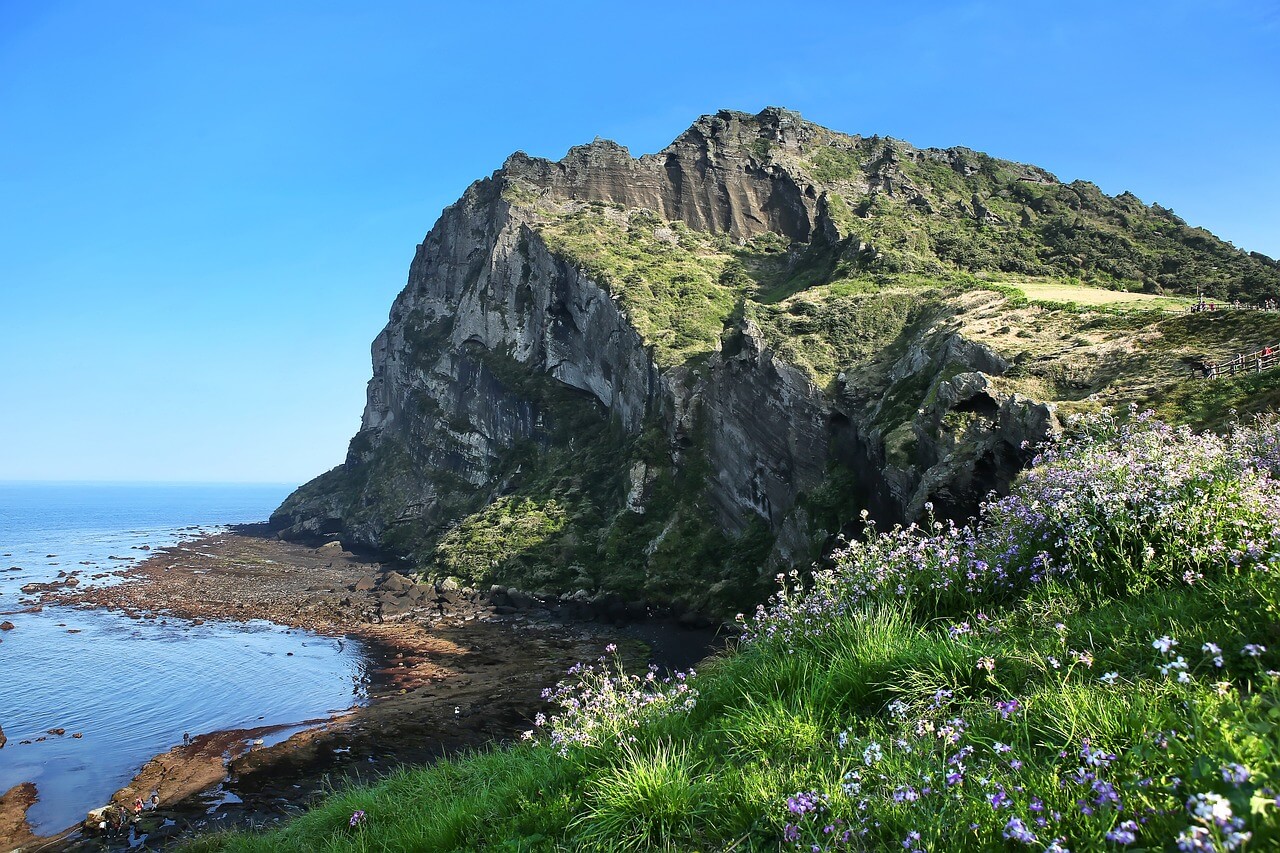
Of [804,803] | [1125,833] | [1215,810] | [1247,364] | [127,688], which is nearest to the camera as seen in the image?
Result: [1215,810]

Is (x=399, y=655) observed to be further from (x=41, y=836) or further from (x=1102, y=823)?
(x=1102, y=823)

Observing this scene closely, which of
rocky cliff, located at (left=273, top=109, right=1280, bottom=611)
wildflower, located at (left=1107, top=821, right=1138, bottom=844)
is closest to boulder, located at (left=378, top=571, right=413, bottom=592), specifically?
rocky cliff, located at (left=273, top=109, right=1280, bottom=611)

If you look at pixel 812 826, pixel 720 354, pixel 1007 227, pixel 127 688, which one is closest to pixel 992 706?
pixel 812 826

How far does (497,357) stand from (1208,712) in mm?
96460

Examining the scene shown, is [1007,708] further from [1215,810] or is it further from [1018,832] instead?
[1215,810]

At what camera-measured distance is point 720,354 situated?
60562 millimetres

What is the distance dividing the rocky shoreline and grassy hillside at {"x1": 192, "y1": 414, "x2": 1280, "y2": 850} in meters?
12.7

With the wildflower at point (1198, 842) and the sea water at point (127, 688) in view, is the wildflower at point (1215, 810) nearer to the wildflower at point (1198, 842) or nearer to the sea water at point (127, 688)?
the wildflower at point (1198, 842)

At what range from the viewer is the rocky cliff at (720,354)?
36.9 meters

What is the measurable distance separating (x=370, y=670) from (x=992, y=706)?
42.6m

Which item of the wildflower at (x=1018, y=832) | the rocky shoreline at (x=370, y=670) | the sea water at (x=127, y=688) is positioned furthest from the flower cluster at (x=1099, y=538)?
the sea water at (x=127, y=688)

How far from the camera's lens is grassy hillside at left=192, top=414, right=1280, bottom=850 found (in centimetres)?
325

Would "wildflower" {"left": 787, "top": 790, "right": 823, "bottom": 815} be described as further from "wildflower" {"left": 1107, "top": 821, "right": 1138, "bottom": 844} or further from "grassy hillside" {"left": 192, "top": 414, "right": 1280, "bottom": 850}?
"wildflower" {"left": 1107, "top": 821, "right": 1138, "bottom": 844}

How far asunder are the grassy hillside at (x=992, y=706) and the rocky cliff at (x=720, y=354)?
20033 millimetres
